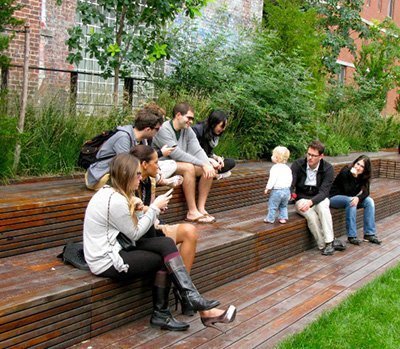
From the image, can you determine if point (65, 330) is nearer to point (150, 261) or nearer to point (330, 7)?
point (150, 261)

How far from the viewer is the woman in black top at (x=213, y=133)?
717cm

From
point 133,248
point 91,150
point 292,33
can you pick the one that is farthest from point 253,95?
point 133,248

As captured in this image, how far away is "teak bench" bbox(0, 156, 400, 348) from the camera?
3783mm

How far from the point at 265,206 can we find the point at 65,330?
15.2ft

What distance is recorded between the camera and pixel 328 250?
7227 millimetres

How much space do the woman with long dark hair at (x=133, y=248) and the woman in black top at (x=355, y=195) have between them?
12.3 feet

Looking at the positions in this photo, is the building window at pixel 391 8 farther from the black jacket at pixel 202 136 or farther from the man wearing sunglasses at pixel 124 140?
the man wearing sunglasses at pixel 124 140

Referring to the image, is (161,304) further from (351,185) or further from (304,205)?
(351,185)

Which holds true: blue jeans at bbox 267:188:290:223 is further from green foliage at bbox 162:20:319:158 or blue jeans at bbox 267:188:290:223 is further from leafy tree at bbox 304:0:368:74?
leafy tree at bbox 304:0:368:74

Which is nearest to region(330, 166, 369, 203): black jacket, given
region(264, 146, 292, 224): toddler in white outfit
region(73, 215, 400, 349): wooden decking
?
region(73, 215, 400, 349): wooden decking

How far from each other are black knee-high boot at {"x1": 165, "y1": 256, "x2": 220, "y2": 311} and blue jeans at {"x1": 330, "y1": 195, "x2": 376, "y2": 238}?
379cm

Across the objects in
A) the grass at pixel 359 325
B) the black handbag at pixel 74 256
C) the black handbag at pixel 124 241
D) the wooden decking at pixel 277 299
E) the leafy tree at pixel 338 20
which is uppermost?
the leafy tree at pixel 338 20

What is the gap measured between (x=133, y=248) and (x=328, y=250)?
11.0 ft

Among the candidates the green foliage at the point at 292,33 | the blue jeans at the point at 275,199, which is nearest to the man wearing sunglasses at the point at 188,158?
the blue jeans at the point at 275,199
